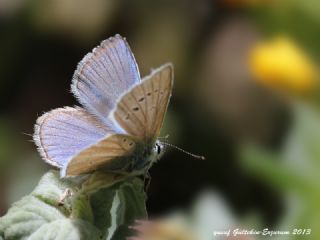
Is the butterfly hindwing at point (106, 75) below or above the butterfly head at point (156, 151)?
above

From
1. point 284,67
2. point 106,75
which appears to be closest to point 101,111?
point 106,75

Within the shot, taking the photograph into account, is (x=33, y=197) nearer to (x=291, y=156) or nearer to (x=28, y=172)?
(x=291, y=156)

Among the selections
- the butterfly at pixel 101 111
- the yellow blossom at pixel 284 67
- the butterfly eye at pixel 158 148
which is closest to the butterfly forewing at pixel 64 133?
the butterfly at pixel 101 111

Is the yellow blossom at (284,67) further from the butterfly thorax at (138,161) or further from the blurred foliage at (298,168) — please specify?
the butterfly thorax at (138,161)

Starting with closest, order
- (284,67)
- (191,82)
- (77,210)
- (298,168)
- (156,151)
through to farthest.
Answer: (77,210) < (156,151) < (298,168) < (284,67) < (191,82)

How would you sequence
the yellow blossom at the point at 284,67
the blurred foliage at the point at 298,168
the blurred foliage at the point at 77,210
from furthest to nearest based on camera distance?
the yellow blossom at the point at 284,67, the blurred foliage at the point at 298,168, the blurred foliage at the point at 77,210

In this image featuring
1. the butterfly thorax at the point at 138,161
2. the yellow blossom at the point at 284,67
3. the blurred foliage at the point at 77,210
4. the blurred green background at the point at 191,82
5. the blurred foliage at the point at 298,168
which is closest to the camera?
the blurred foliage at the point at 77,210

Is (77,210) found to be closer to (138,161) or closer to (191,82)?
(138,161)

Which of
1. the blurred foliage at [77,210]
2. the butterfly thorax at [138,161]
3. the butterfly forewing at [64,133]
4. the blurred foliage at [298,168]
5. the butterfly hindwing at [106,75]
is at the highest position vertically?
the butterfly hindwing at [106,75]
